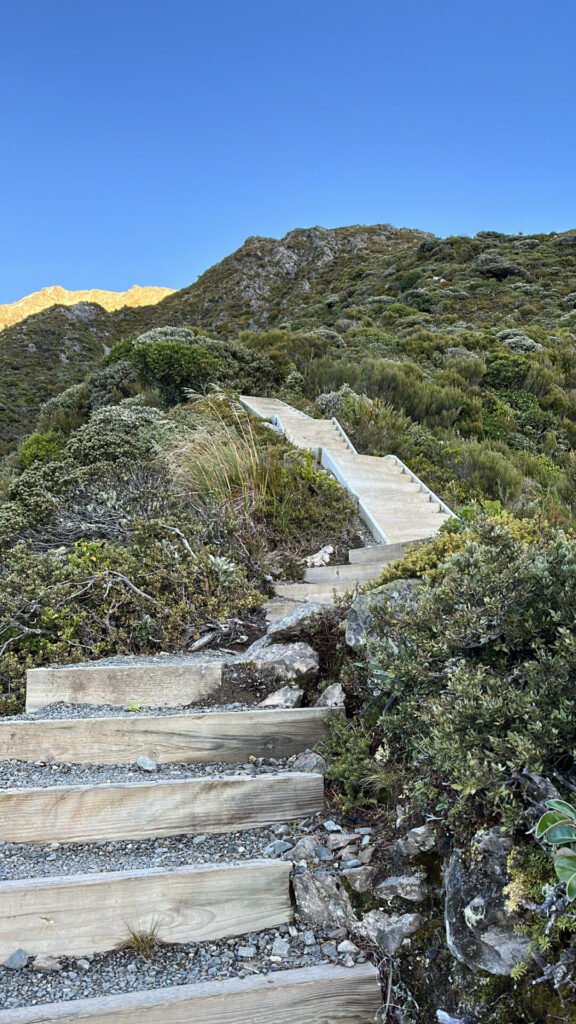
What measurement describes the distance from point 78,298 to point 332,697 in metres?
51.9

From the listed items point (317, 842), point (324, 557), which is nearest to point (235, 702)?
point (317, 842)

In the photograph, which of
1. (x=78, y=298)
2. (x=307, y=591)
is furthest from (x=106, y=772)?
(x=78, y=298)

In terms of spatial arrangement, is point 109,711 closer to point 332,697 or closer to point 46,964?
point 332,697

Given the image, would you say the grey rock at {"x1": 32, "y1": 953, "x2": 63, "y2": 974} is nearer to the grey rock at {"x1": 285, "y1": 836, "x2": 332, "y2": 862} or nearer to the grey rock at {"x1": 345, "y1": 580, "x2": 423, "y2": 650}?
the grey rock at {"x1": 285, "y1": 836, "x2": 332, "y2": 862}

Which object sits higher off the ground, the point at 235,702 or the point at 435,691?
the point at 435,691

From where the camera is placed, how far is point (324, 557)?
548cm

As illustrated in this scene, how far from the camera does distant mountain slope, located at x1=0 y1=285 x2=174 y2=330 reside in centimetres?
4738

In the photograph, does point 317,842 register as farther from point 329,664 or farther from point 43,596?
point 43,596

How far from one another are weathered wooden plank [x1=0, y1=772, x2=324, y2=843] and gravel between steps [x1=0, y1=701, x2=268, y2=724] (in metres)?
0.51

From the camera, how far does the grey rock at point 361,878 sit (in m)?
1.91

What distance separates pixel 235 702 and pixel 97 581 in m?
1.43

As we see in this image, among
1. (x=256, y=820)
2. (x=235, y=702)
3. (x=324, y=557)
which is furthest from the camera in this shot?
(x=324, y=557)

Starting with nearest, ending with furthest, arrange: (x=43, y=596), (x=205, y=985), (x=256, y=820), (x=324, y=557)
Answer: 1. (x=205, y=985)
2. (x=256, y=820)
3. (x=43, y=596)
4. (x=324, y=557)

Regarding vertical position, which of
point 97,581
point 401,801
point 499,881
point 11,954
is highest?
point 97,581
